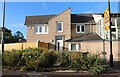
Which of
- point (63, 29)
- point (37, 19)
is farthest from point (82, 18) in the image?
point (37, 19)

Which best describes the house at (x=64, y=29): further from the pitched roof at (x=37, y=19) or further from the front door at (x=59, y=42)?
the pitched roof at (x=37, y=19)

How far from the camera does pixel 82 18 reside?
46656 mm

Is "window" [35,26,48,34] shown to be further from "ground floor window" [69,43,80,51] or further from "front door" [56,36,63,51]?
"ground floor window" [69,43,80,51]

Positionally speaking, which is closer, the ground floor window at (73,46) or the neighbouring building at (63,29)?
the ground floor window at (73,46)

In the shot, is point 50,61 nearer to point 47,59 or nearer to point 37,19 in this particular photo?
point 47,59

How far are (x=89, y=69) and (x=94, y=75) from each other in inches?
67.0

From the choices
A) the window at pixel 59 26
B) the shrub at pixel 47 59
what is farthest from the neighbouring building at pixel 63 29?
the shrub at pixel 47 59

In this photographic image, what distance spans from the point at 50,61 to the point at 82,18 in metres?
26.7

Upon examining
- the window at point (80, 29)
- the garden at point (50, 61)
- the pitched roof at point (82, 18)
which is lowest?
the garden at point (50, 61)

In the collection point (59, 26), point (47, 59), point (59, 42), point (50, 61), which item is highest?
point (59, 26)

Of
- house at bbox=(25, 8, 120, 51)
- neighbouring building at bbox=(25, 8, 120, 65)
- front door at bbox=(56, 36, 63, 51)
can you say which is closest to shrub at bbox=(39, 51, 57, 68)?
neighbouring building at bbox=(25, 8, 120, 65)

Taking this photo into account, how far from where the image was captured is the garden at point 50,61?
19297 mm

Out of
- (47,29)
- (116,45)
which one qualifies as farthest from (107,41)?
(47,29)

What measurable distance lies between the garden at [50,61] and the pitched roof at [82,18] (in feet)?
81.7
